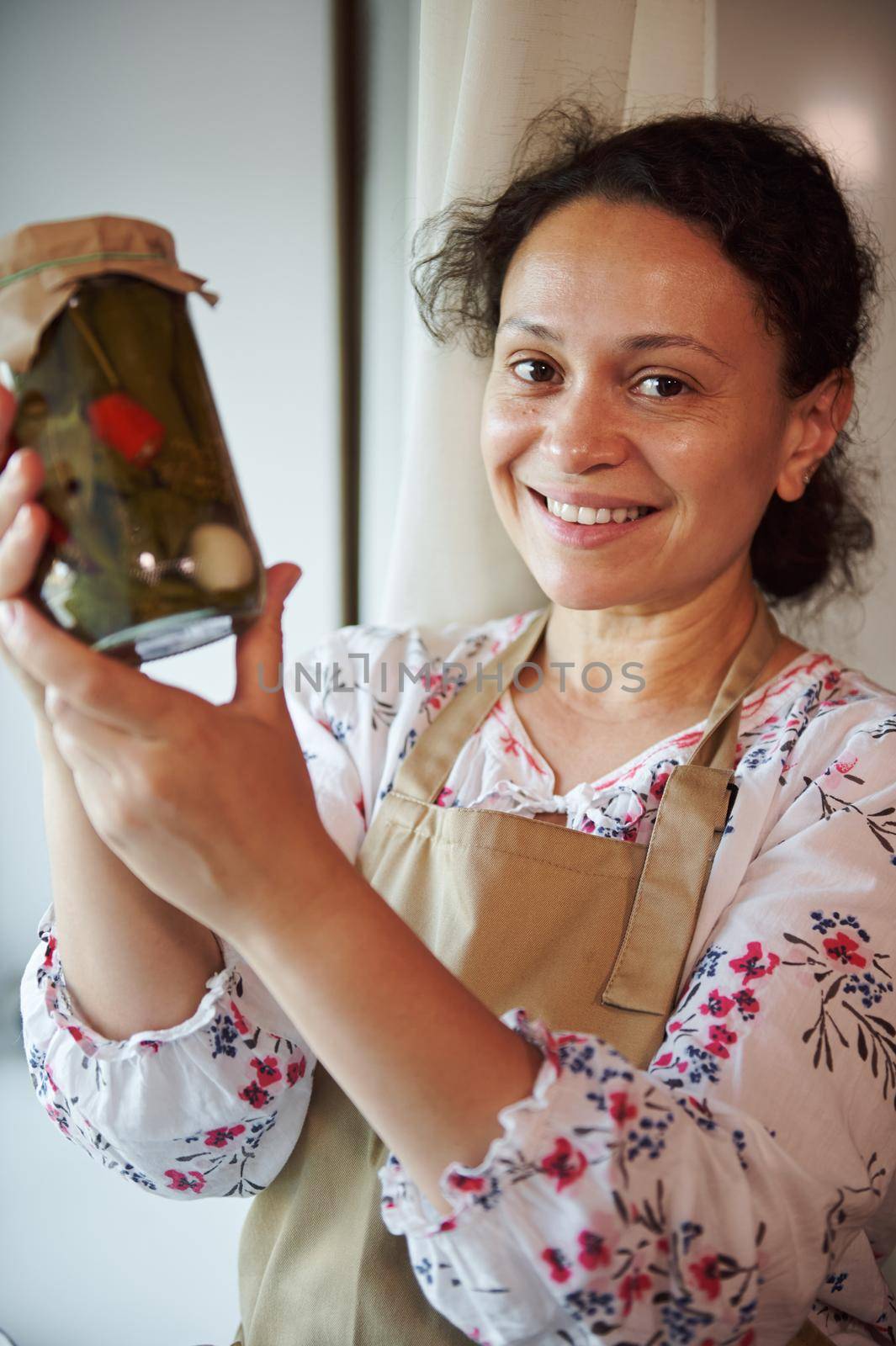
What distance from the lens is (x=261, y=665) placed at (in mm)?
707

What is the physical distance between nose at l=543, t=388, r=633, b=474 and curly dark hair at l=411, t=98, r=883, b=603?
193 millimetres

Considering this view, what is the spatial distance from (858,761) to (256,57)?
1146 mm

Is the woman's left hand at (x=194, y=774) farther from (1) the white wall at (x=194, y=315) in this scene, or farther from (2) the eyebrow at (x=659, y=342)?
(1) the white wall at (x=194, y=315)

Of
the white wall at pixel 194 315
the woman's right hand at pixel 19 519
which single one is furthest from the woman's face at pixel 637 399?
the woman's right hand at pixel 19 519

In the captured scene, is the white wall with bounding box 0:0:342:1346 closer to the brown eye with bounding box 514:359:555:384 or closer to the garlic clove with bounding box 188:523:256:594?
the brown eye with bounding box 514:359:555:384

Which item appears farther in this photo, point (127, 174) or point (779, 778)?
point (127, 174)

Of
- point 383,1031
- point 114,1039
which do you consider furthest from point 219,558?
point 114,1039

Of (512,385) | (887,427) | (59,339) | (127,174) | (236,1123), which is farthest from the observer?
(887,427)

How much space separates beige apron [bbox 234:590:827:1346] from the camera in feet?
3.30

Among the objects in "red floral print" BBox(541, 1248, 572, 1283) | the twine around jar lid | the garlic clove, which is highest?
the twine around jar lid

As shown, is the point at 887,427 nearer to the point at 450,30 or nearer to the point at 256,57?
the point at 450,30

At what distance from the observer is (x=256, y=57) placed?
56.3 inches

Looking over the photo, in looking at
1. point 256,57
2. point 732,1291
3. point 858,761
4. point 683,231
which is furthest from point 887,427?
point 732,1291

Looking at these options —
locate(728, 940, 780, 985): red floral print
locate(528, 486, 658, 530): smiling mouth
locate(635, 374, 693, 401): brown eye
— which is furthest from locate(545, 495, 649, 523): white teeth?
locate(728, 940, 780, 985): red floral print
